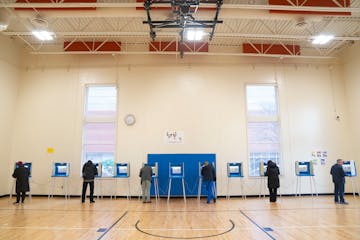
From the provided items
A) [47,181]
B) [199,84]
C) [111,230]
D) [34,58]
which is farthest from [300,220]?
[34,58]

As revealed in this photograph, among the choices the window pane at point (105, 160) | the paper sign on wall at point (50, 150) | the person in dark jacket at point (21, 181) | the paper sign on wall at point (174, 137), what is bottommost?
the person in dark jacket at point (21, 181)

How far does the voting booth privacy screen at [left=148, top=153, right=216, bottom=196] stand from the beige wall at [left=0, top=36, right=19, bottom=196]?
16.7ft

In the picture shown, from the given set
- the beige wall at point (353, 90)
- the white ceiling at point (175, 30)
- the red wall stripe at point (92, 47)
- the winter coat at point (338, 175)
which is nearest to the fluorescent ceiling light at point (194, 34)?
the white ceiling at point (175, 30)

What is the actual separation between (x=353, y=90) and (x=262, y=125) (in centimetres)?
352

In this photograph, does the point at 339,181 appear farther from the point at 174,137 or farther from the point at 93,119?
the point at 93,119

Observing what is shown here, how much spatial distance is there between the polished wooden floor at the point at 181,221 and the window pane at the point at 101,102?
3.57m

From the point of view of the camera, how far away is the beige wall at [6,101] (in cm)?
920

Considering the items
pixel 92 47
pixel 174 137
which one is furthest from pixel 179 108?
pixel 92 47

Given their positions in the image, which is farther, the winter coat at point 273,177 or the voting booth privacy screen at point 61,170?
the voting booth privacy screen at point 61,170

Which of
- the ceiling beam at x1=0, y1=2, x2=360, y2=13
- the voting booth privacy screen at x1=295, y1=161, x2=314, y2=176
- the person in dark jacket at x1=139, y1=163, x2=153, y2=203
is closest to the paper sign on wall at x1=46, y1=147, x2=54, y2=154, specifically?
the person in dark jacket at x1=139, y1=163, x2=153, y2=203

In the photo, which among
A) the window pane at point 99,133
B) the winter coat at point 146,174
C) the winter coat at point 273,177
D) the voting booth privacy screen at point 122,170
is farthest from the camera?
the window pane at point 99,133

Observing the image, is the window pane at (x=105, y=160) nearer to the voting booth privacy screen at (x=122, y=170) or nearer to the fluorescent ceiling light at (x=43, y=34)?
the voting booth privacy screen at (x=122, y=170)

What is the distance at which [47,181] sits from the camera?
31.4 ft

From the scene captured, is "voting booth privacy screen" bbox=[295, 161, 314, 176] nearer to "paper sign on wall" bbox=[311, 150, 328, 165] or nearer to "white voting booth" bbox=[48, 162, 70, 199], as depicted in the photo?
"paper sign on wall" bbox=[311, 150, 328, 165]
